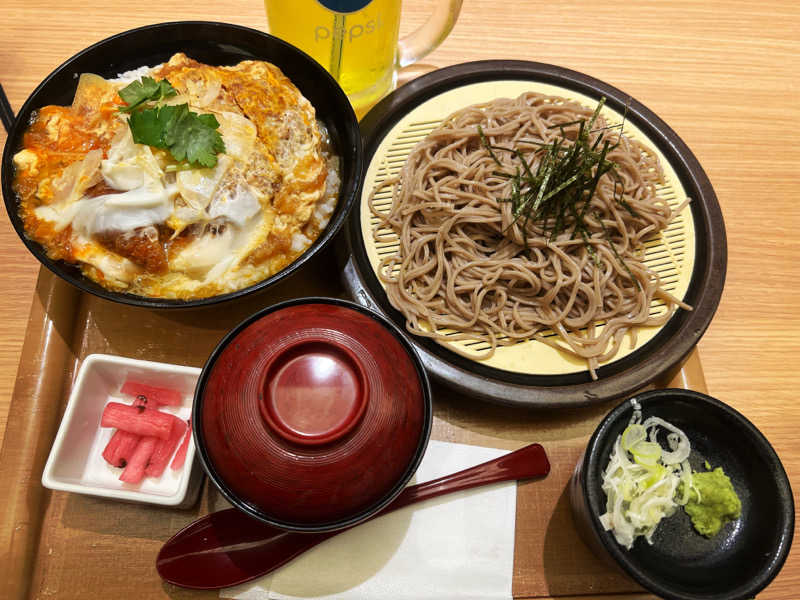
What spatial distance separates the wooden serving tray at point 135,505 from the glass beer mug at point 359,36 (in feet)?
2.25

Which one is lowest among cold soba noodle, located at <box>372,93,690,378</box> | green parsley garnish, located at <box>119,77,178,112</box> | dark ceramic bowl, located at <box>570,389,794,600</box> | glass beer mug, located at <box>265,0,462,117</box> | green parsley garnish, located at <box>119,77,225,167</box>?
dark ceramic bowl, located at <box>570,389,794,600</box>

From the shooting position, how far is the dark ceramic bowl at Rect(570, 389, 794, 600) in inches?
51.2

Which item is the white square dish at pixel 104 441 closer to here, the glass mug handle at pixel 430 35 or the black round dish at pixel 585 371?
the black round dish at pixel 585 371

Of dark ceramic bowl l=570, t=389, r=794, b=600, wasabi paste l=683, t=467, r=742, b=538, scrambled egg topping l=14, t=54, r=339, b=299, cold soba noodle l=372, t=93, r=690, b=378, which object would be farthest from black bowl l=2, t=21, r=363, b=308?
wasabi paste l=683, t=467, r=742, b=538

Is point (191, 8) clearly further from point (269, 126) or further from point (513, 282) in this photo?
point (513, 282)

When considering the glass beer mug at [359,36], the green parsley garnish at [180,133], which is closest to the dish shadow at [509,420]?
the green parsley garnish at [180,133]

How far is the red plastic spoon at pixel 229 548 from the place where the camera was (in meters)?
1.44

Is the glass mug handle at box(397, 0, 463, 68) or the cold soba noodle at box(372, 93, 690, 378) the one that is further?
the glass mug handle at box(397, 0, 463, 68)

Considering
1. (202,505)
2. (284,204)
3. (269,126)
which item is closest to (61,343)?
(202,505)

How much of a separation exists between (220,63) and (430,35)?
28.3 inches

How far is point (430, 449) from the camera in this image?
162 centimetres

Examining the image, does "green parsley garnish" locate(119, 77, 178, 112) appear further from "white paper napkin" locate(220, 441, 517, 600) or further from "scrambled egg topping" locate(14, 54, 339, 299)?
"white paper napkin" locate(220, 441, 517, 600)

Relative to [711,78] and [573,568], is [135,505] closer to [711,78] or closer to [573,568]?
[573,568]

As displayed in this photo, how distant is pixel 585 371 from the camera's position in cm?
166
